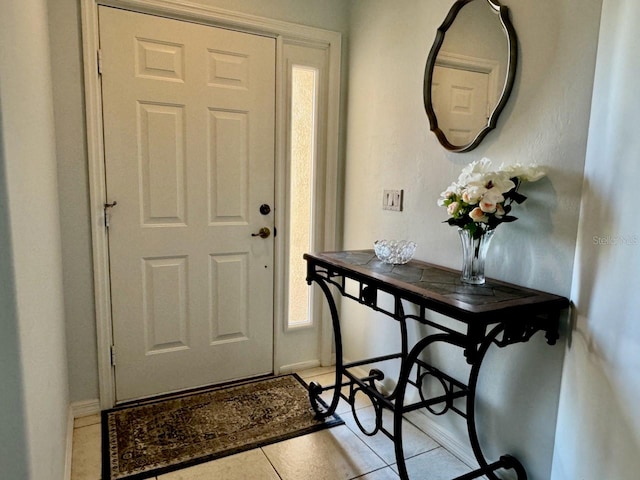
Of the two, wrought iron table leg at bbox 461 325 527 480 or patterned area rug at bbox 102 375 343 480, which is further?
patterned area rug at bbox 102 375 343 480

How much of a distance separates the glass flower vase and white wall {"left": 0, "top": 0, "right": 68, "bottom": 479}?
1350mm

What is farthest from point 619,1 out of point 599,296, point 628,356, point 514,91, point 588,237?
point 628,356

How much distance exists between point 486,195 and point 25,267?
134cm

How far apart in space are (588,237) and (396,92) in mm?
1247

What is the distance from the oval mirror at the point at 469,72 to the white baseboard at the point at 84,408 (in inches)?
87.0

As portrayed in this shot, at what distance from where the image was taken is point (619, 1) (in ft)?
3.84

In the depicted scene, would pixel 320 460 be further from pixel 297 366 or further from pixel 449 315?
pixel 449 315

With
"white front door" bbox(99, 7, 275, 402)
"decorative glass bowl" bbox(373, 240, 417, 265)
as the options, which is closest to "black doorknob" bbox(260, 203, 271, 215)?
"white front door" bbox(99, 7, 275, 402)

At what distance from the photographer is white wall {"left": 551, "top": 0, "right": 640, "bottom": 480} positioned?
112 centimetres

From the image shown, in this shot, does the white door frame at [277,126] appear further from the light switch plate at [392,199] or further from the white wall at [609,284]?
the white wall at [609,284]

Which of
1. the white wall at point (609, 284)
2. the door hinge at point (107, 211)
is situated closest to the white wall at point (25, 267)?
the door hinge at point (107, 211)

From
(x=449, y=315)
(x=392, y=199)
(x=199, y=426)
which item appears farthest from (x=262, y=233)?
(x=449, y=315)

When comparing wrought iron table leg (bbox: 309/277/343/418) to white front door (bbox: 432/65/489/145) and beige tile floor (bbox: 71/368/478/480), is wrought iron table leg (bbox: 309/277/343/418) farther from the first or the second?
white front door (bbox: 432/65/489/145)

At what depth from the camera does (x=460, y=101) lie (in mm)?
1788
